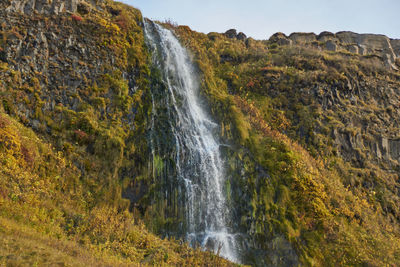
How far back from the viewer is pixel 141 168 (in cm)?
1495

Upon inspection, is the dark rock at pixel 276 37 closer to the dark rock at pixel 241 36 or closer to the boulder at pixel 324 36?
the dark rock at pixel 241 36

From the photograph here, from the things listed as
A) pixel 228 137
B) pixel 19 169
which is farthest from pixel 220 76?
pixel 19 169

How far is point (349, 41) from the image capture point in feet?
172

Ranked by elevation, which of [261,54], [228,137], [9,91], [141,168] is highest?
[261,54]

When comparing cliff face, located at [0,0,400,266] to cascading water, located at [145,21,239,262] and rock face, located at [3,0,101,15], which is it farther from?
cascading water, located at [145,21,239,262]

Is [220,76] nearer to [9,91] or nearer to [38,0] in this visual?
[38,0]

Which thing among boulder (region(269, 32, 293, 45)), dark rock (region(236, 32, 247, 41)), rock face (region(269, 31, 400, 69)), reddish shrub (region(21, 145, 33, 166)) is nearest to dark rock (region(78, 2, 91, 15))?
reddish shrub (region(21, 145, 33, 166))

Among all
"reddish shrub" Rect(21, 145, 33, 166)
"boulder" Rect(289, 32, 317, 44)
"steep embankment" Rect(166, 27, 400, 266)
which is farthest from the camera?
"boulder" Rect(289, 32, 317, 44)

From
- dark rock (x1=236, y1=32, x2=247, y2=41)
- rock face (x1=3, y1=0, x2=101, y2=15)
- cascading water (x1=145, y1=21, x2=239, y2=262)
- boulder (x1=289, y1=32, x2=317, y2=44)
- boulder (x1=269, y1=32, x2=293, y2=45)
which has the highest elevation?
boulder (x1=289, y1=32, x2=317, y2=44)

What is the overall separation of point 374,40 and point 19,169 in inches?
2522

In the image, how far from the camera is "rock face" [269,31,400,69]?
143 ft

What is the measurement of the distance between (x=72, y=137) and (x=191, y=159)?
23.2 ft

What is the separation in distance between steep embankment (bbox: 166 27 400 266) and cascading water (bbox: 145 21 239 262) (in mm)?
1176

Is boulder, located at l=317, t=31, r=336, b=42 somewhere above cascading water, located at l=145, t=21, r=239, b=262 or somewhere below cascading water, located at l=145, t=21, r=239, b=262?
above
